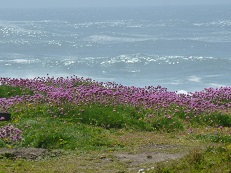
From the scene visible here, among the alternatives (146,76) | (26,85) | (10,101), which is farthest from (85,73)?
(10,101)

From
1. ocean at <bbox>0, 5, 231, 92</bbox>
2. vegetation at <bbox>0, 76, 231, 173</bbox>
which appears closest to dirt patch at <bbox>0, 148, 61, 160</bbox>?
vegetation at <bbox>0, 76, 231, 173</bbox>

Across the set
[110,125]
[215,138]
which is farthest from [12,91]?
[215,138]

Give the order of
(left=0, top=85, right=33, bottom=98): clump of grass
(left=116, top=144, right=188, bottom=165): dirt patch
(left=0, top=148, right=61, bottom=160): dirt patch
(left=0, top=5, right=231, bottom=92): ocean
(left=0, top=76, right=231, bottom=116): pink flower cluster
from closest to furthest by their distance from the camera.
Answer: (left=116, top=144, right=188, bottom=165): dirt patch, (left=0, top=148, right=61, bottom=160): dirt patch, (left=0, top=76, right=231, bottom=116): pink flower cluster, (left=0, top=85, right=33, bottom=98): clump of grass, (left=0, top=5, right=231, bottom=92): ocean

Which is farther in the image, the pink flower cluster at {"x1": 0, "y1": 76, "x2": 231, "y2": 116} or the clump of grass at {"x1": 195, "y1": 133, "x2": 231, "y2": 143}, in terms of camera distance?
the pink flower cluster at {"x1": 0, "y1": 76, "x2": 231, "y2": 116}

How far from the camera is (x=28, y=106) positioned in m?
18.4

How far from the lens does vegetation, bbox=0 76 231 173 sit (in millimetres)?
11133

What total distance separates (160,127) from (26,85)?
763 centimetres

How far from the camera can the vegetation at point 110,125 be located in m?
11.1

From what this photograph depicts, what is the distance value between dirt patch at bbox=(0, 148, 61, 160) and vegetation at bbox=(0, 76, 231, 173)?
0.18 meters

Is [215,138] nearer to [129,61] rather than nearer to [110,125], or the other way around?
[110,125]

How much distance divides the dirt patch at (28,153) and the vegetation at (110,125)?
18cm

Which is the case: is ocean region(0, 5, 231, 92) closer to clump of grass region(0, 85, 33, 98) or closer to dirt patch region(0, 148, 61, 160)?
clump of grass region(0, 85, 33, 98)

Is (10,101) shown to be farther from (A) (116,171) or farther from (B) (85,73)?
(B) (85,73)

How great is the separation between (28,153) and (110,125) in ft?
15.9
